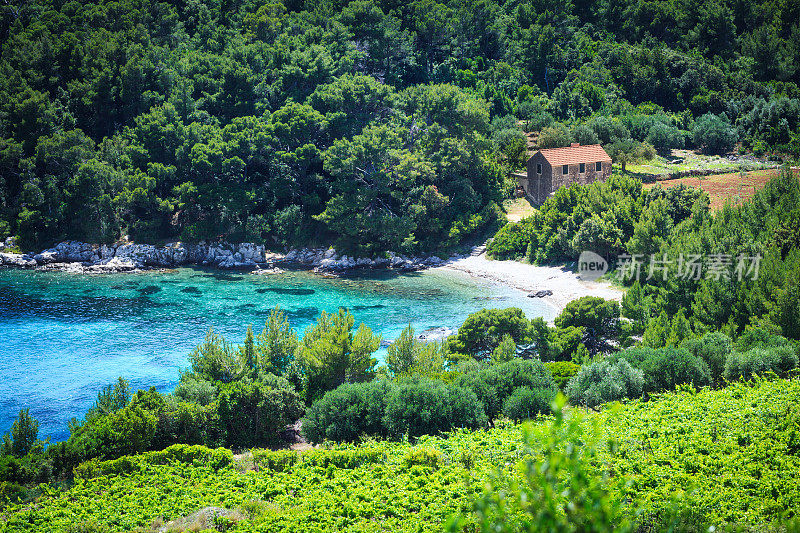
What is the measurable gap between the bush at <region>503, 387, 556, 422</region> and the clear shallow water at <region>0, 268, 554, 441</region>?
59.7 feet

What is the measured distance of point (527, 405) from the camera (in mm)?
25109

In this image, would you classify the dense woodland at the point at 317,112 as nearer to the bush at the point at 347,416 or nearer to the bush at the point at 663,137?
the bush at the point at 663,137

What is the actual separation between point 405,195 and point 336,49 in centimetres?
1995

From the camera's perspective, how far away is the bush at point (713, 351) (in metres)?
27.7

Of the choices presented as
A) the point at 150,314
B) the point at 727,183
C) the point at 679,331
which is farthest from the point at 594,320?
the point at 727,183

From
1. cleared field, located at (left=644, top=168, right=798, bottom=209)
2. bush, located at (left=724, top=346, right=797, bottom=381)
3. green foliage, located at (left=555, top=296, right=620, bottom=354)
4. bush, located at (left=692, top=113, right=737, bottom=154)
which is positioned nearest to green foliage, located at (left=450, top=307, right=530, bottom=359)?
green foliage, located at (left=555, top=296, right=620, bottom=354)

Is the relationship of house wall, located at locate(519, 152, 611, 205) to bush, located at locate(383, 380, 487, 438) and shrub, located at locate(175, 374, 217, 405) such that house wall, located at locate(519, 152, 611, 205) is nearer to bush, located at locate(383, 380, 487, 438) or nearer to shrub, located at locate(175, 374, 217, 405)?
bush, located at locate(383, 380, 487, 438)

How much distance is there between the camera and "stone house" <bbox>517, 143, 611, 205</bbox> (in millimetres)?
58719

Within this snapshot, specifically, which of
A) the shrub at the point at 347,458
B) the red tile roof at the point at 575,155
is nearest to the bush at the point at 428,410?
the shrub at the point at 347,458

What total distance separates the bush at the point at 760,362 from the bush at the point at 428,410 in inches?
415

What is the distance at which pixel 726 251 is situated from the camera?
34.7 meters

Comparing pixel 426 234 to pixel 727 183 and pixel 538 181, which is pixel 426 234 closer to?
pixel 538 181

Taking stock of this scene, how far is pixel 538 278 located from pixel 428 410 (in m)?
28.5

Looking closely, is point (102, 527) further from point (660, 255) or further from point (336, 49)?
point (336, 49)
